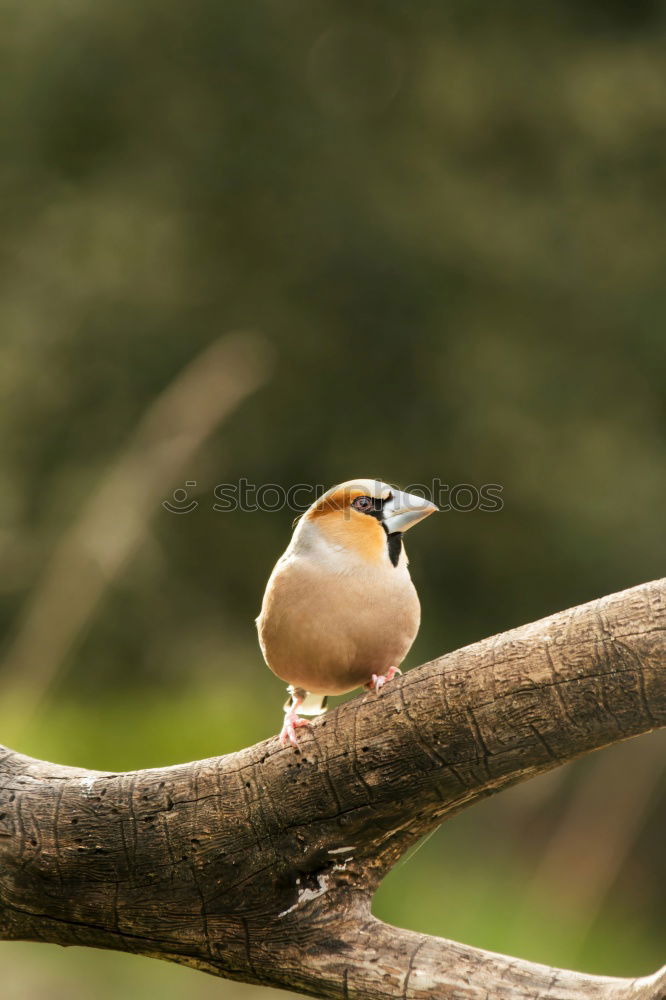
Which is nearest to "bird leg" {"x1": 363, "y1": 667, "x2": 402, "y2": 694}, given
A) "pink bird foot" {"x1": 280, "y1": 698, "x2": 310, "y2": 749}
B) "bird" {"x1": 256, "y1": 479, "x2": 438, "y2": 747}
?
"bird" {"x1": 256, "y1": 479, "x2": 438, "y2": 747}

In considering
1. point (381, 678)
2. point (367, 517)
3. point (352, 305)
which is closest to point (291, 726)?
point (381, 678)

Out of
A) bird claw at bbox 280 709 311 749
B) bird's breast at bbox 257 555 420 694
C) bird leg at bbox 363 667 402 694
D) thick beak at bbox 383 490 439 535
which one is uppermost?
thick beak at bbox 383 490 439 535

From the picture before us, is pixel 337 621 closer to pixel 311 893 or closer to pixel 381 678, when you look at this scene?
pixel 381 678

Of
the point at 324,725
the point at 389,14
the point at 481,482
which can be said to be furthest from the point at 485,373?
the point at 324,725

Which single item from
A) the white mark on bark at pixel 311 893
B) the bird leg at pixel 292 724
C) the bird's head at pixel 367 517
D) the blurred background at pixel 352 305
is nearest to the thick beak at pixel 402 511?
the bird's head at pixel 367 517

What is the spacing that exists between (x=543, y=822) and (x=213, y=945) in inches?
138

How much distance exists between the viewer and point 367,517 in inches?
112

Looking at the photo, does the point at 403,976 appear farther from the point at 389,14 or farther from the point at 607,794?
the point at 389,14

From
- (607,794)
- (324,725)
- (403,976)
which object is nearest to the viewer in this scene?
(403,976)

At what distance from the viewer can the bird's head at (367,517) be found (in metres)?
2.78

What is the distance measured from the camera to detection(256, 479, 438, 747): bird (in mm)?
2639

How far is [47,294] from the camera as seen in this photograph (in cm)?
561

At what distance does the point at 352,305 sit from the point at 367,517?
2.85 m

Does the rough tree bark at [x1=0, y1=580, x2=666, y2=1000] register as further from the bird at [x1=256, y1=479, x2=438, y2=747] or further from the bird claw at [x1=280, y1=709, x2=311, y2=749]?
the bird at [x1=256, y1=479, x2=438, y2=747]
